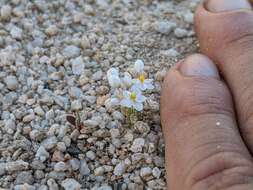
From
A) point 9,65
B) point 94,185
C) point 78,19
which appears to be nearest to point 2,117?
point 9,65

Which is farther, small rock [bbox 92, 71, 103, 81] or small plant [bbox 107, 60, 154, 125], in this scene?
small rock [bbox 92, 71, 103, 81]

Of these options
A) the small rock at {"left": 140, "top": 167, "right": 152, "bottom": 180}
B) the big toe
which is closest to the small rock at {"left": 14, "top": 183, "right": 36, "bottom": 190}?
the small rock at {"left": 140, "top": 167, "right": 152, "bottom": 180}

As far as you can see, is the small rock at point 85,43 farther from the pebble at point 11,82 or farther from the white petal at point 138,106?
the white petal at point 138,106

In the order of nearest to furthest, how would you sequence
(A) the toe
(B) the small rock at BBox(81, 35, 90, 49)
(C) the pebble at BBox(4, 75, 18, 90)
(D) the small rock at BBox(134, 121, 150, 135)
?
1. (A) the toe
2. (D) the small rock at BBox(134, 121, 150, 135)
3. (C) the pebble at BBox(4, 75, 18, 90)
4. (B) the small rock at BBox(81, 35, 90, 49)

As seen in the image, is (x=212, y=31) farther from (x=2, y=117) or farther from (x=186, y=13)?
(x=2, y=117)

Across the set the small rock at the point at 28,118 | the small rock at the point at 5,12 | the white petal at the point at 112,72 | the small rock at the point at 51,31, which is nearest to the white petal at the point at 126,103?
the white petal at the point at 112,72

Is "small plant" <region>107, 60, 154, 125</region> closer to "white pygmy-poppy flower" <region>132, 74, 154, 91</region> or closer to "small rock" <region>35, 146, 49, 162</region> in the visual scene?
"white pygmy-poppy flower" <region>132, 74, 154, 91</region>
